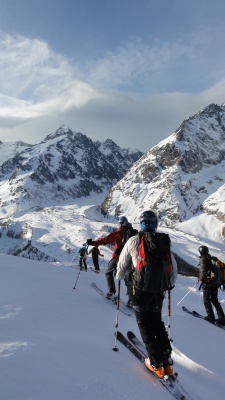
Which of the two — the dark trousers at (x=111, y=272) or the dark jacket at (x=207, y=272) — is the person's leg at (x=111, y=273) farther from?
the dark jacket at (x=207, y=272)

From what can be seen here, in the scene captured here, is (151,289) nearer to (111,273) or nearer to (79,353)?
(79,353)

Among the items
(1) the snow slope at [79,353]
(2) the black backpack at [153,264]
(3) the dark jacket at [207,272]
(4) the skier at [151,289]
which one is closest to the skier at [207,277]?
(3) the dark jacket at [207,272]

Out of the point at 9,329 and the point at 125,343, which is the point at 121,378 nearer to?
the point at 125,343

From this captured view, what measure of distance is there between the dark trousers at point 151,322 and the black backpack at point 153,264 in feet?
0.74

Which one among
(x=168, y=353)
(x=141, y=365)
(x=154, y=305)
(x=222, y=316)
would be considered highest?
(x=154, y=305)

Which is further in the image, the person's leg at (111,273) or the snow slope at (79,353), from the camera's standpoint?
the person's leg at (111,273)

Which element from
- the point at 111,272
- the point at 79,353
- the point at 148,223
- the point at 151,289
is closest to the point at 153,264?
the point at 151,289

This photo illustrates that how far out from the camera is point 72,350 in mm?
5957

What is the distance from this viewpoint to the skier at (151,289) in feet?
19.4

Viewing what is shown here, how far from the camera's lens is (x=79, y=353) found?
19.3 feet

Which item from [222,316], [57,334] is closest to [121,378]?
[57,334]

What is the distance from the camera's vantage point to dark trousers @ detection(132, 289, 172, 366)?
236 inches

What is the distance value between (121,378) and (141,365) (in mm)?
Answer: 943

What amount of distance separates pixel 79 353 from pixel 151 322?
1.38 metres
